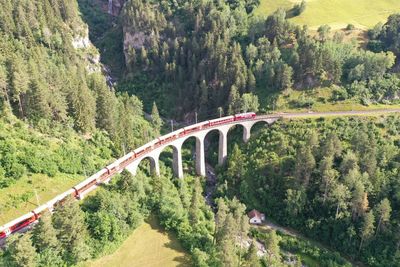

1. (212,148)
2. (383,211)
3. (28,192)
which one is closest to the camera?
(28,192)

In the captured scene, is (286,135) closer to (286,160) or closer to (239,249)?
(286,160)

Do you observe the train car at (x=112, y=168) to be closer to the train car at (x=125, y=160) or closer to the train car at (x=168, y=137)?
the train car at (x=125, y=160)

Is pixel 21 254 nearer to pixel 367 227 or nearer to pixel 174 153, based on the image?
pixel 174 153

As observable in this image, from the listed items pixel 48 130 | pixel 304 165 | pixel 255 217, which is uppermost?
pixel 48 130

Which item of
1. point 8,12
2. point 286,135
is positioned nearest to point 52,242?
point 286,135

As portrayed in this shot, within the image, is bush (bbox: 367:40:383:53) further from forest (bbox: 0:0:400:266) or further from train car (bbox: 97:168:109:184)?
train car (bbox: 97:168:109:184)

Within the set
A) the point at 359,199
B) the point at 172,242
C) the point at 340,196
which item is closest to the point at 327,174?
the point at 340,196
